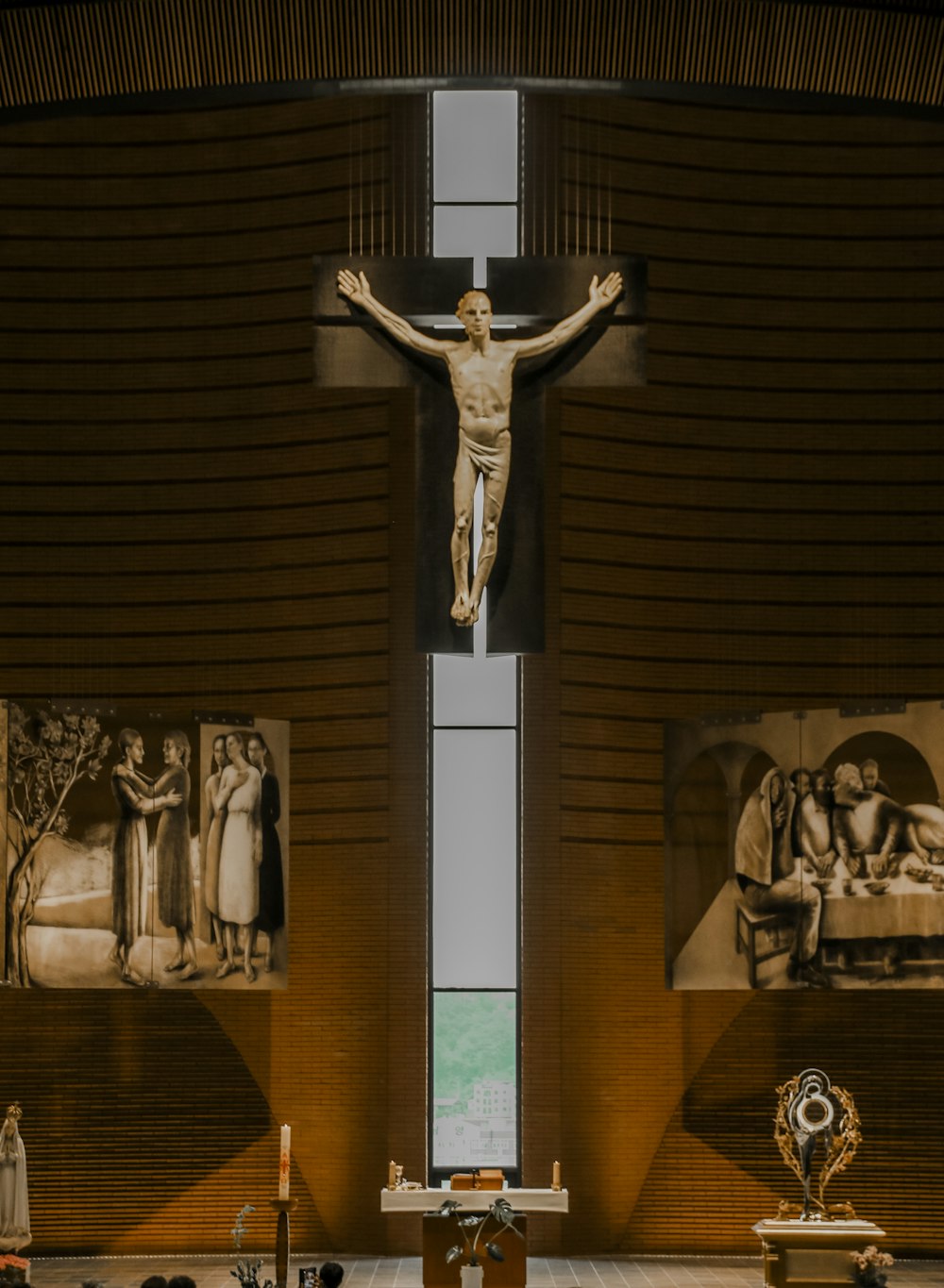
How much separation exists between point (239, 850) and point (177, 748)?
0.85 meters

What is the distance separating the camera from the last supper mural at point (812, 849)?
12797 millimetres

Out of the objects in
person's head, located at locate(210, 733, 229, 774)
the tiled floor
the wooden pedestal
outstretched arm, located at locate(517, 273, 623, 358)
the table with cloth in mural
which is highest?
outstretched arm, located at locate(517, 273, 623, 358)

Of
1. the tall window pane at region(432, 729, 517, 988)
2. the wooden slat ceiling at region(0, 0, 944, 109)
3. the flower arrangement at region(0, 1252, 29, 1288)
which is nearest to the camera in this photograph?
the wooden slat ceiling at region(0, 0, 944, 109)

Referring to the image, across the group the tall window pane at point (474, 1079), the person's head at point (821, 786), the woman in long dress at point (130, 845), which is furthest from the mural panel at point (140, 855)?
the person's head at point (821, 786)

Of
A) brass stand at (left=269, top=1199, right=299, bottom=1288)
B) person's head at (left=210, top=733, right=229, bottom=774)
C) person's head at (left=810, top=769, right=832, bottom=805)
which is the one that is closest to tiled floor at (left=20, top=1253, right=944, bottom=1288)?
brass stand at (left=269, top=1199, right=299, bottom=1288)

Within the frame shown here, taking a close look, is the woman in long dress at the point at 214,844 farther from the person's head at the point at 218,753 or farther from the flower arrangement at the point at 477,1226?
the flower arrangement at the point at 477,1226

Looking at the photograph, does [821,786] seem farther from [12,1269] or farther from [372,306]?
[12,1269]

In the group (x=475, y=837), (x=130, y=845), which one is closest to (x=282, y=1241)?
(x=130, y=845)

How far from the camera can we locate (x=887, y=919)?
42.0ft

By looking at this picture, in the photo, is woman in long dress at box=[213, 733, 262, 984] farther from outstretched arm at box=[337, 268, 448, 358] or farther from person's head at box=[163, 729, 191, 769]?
outstretched arm at box=[337, 268, 448, 358]

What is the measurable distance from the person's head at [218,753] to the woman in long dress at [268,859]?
169mm

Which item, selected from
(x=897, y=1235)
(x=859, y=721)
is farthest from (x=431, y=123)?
(x=897, y=1235)

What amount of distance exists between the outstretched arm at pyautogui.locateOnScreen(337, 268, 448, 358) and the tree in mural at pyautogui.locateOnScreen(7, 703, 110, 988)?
3714 millimetres

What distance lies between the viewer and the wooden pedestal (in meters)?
10.9
